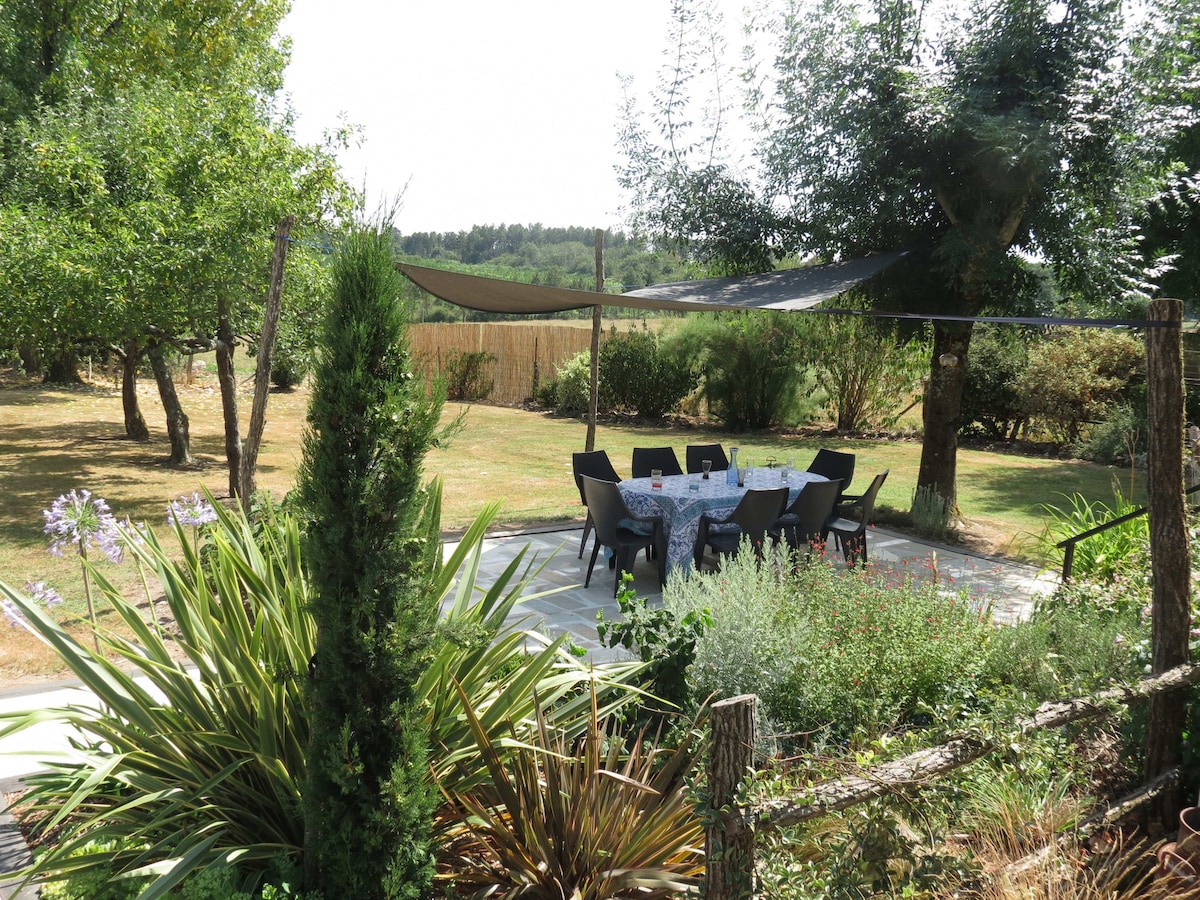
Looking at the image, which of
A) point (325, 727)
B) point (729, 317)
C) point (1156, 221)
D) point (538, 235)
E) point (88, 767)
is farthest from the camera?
point (538, 235)

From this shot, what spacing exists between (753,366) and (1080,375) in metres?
5.24

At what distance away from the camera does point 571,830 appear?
224 cm

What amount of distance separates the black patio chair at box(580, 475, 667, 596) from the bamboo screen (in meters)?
12.3

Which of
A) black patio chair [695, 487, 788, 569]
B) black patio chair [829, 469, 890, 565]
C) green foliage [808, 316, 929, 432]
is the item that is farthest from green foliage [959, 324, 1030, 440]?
black patio chair [695, 487, 788, 569]

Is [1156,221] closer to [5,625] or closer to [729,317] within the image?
[729,317]

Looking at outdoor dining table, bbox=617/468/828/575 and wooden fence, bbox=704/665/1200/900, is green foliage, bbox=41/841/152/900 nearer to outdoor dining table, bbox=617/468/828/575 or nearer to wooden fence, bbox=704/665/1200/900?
wooden fence, bbox=704/665/1200/900

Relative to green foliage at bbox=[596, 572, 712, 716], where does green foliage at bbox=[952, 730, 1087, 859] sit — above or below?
below

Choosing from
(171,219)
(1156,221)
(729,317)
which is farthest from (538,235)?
(171,219)

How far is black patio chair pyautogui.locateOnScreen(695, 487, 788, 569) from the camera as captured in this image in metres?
5.28

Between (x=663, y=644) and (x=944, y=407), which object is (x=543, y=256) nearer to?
(x=944, y=407)

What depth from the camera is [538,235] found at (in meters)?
22.6

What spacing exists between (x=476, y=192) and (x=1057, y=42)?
19.1ft

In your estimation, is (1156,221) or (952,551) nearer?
(952,551)

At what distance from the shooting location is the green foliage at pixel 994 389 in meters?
13.0
